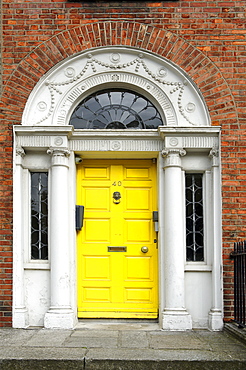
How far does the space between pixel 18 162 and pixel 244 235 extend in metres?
3.36

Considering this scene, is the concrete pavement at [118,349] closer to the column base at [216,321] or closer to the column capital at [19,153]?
the column base at [216,321]

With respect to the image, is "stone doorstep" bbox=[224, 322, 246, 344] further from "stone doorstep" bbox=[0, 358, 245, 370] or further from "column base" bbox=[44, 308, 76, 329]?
"column base" bbox=[44, 308, 76, 329]

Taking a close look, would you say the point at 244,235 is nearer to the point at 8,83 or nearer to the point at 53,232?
the point at 53,232

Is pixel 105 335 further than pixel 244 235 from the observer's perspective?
No

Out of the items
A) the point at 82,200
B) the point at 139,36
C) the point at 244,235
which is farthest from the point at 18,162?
the point at 244,235

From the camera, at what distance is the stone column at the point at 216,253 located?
21.7ft

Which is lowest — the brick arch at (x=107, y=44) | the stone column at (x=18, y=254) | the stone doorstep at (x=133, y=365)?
the stone doorstep at (x=133, y=365)

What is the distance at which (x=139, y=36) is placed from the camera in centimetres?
692

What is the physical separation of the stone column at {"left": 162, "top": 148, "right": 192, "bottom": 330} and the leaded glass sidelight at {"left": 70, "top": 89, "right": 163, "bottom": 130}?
0.66 meters

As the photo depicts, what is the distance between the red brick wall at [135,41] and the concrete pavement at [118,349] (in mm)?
1985

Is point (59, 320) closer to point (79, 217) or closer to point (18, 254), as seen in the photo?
point (18, 254)

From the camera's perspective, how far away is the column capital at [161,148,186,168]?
6820 mm

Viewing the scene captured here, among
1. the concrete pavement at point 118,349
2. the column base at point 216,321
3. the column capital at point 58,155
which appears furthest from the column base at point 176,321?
the column capital at point 58,155

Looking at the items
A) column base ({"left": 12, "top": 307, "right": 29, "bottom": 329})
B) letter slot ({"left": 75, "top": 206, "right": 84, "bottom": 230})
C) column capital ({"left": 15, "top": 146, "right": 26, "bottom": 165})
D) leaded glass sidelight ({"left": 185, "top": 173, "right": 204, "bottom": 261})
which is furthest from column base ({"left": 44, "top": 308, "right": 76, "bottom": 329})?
column capital ({"left": 15, "top": 146, "right": 26, "bottom": 165})
